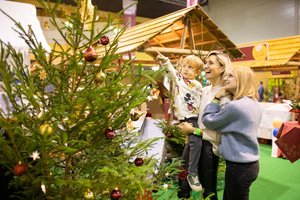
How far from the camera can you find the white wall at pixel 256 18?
13.3 meters

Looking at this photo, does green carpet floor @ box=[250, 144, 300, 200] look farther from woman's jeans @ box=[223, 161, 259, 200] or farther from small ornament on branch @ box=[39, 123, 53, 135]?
small ornament on branch @ box=[39, 123, 53, 135]

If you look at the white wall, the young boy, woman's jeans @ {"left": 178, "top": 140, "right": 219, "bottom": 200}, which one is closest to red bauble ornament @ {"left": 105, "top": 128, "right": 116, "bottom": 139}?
woman's jeans @ {"left": 178, "top": 140, "right": 219, "bottom": 200}

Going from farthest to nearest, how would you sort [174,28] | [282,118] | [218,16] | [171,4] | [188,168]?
[218,16], [171,4], [282,118], [174,28], [188,168]

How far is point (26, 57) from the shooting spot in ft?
11.0

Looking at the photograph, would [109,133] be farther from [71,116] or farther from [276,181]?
[276,181]

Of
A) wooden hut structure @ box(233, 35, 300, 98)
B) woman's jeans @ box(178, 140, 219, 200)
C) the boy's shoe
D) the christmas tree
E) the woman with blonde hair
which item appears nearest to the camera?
the christmas tree

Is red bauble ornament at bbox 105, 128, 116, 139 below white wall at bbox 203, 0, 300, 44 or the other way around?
below

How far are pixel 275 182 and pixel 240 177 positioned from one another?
2826mm

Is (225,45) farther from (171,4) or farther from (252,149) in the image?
(171,4)

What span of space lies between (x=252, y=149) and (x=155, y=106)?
2.64 meters

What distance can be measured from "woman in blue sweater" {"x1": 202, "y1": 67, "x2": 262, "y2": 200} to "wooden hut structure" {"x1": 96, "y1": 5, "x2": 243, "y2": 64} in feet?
5.08

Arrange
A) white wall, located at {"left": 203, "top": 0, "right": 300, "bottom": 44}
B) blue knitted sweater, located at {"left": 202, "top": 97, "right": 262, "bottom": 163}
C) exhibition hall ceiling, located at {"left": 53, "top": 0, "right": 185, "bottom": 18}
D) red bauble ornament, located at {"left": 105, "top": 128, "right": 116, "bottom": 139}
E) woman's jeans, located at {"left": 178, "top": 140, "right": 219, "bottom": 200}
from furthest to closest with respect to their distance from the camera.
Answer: white wall, located at {"left": 203, "top": 0, "right": 300, "bottom": 44}, exhibition hall ceiling, located at {"left": 53, "top": 0, "right": 185, "bottom": 18}, woman's jeans, located at {"left": 178, "top": 140, "right": 219, "bottom": 200}, blue knitted sweater, located at {"left": 202, "top": 97, "right": 262, "bottom": 163}, red bauble ornament, located at {"left": 105, "top": 128, "right": 116, "bottom": 139}

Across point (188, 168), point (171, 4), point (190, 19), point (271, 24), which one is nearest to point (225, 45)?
point (190, 19)

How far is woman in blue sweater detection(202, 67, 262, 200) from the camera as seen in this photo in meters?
2.33
